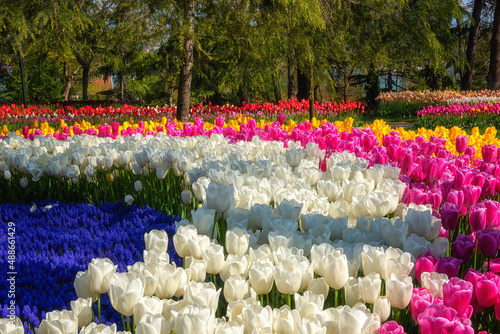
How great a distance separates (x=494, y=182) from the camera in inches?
99.2

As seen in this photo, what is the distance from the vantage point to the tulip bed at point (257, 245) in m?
1.25

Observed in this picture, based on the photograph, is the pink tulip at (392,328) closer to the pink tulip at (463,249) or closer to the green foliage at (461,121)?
the pink tulip at (463,249)

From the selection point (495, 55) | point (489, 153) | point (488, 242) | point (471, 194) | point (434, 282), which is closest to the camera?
point (434, 282)

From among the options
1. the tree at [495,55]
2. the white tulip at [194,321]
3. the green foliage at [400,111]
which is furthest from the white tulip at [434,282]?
the tree at [495,55]

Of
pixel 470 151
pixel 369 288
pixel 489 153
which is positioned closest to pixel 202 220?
pixel 369 288

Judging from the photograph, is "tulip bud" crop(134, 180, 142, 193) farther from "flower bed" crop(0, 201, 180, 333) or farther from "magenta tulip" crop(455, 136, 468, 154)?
"magenta tulip" crop(455, 136, 468, 154)

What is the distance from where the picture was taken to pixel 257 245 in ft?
6.00

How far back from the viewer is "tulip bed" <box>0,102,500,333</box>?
1247mm

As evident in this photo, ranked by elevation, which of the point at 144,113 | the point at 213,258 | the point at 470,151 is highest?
the point at 144,113

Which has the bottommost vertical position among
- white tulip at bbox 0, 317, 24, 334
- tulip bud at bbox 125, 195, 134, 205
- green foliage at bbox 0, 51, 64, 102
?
tulip bud at bbox 125, 195, 134, 205

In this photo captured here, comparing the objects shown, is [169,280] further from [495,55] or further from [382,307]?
[495,55]

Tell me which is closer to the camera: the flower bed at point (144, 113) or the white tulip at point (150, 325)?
the white tulip at point (150, 325)

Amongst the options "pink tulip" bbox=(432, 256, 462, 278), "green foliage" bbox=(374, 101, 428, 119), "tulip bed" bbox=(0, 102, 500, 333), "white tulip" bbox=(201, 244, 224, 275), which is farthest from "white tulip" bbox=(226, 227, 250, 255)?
"green foliage" bbox=(374, 101, 428, 119)

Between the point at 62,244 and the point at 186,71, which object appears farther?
the point at 186,71
